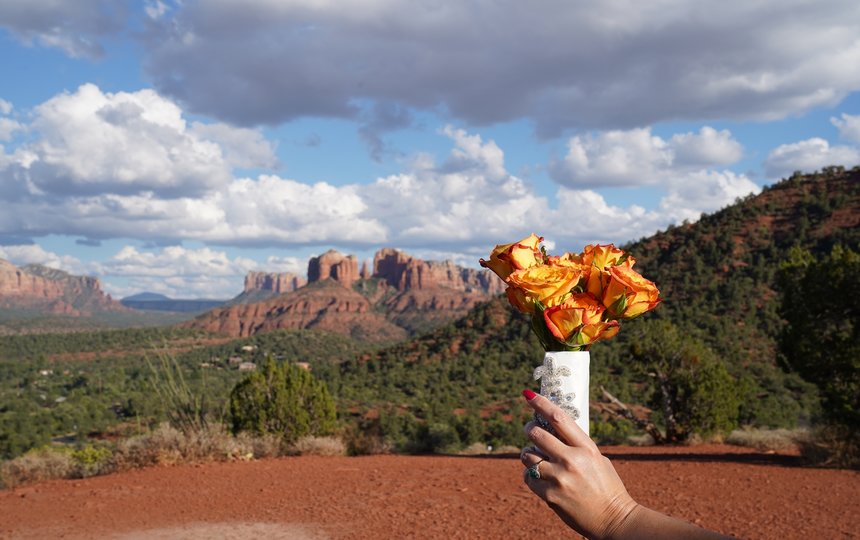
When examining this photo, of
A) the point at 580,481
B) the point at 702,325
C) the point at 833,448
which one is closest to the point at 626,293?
the point at 580,481

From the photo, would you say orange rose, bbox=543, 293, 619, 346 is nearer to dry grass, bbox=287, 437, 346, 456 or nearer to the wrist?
the wrist

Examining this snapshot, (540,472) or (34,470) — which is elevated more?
(540,472)

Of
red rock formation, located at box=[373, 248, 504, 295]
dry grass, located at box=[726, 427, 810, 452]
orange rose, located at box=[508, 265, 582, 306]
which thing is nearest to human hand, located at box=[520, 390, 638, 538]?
orange rose, located at box=[508, 265, 582, 306]

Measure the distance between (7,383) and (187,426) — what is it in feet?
174

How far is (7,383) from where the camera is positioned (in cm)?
5578

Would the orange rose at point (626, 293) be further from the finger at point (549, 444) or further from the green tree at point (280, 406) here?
the green tree at point (280, 406)

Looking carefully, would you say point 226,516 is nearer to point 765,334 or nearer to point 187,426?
point 187,426

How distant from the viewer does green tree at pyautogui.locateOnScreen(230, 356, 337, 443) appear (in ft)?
47.7

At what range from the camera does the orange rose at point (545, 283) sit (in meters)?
2.04

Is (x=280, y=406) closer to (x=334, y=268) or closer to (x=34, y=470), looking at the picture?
(x=34, y=470)

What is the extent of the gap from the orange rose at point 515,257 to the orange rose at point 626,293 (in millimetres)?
251

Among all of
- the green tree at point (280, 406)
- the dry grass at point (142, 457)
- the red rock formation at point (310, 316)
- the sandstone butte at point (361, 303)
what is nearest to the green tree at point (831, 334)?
the green tree at point (280, 406)

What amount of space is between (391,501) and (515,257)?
6951 millimetres

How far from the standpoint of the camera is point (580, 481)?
184 centimetres
